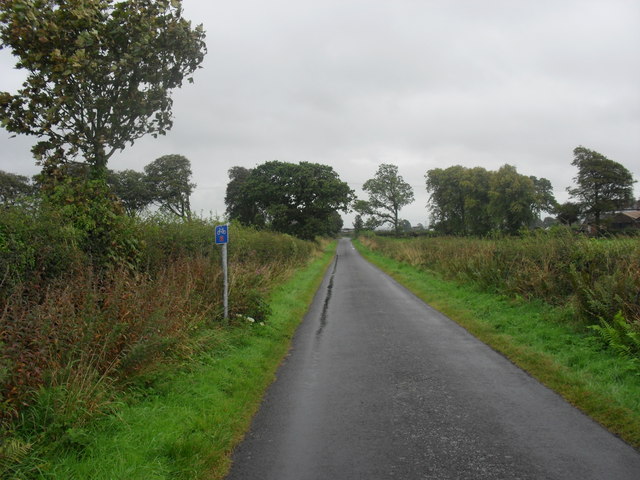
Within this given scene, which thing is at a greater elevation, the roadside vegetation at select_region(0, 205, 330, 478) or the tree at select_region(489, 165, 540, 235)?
the tree at select_region(489, 165, 540, 235)

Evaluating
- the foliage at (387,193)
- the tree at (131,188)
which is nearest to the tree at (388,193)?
the foliage at (387,193)

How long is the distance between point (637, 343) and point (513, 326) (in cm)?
315

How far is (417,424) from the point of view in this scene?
4.77 metres

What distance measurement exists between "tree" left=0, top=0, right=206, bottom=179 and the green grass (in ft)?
17.7

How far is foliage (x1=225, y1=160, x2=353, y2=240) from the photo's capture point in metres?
A: 48.8

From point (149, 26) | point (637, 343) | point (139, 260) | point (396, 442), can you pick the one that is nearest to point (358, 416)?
point (396, 442)

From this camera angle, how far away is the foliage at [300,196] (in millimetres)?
48847

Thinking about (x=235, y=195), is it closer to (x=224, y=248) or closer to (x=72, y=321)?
(x=224, y=248)

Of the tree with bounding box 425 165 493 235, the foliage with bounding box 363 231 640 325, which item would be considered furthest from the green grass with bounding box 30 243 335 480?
the tree with bounding box 425 165 493 235

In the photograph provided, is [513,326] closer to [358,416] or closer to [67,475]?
[358,416]

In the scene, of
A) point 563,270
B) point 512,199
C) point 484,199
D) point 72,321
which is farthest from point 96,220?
point 484,199

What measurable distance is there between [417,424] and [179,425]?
2.54m

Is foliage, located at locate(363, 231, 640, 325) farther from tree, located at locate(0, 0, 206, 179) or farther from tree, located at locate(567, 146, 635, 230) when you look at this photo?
tree, located at locate(567, 146, 635, 230)

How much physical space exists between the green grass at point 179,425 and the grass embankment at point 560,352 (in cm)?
402
